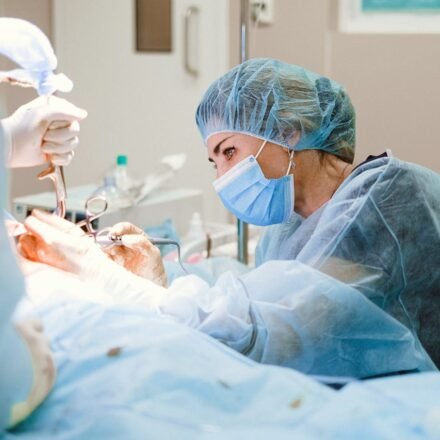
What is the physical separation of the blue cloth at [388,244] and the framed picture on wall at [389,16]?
1.39 m

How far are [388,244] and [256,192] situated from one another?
412 millimetres

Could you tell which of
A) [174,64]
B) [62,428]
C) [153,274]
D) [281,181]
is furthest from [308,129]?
[174,64]

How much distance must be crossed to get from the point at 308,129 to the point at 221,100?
21 centimetres

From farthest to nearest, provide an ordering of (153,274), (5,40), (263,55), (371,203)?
(263,55)
(153,274)
(371,203)
(5,40)

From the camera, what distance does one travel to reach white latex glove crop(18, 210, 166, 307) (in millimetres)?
1508

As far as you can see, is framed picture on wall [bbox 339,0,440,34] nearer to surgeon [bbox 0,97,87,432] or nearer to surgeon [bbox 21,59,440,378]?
surgeon [bbox 21,59,440,378]

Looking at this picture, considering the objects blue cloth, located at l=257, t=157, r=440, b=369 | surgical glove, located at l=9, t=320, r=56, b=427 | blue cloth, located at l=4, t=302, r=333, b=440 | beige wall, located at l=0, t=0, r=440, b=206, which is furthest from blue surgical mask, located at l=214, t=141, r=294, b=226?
beige wall, located at l=0, t=0, r=440, b=206

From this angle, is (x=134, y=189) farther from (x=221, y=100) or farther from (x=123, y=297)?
(x=123, y=297)

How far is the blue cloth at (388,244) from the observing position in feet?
5.23

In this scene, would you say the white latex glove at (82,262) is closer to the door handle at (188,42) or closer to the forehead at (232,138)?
the forehead at (232,138)

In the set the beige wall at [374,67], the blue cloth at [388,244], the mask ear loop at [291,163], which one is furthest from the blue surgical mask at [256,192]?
the beige wall at [374,67]

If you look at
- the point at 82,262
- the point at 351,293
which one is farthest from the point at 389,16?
the point at 82,262

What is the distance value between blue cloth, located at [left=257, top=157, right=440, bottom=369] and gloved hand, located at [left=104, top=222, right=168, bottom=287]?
0.34 meters

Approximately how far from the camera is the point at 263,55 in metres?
3.14
